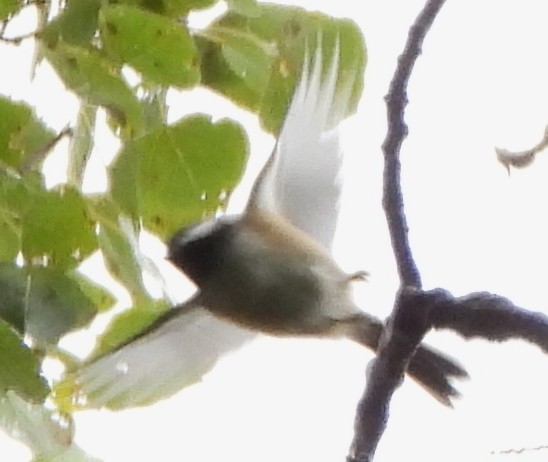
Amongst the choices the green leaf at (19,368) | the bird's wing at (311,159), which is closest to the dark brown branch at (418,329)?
→ the green leaf at (19,368)

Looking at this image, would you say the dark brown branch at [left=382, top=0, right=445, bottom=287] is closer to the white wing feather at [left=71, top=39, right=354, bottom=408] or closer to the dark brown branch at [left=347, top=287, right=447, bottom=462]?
the dark brown branch at [left=347, top=287, right=447, bottom=462]

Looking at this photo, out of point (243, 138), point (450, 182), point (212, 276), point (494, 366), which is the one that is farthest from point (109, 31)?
point (450, 182)

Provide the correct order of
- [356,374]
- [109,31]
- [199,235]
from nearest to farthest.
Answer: [109,31]
[199,235]
[356,374]

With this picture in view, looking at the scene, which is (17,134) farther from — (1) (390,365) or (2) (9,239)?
(1) (390,365)

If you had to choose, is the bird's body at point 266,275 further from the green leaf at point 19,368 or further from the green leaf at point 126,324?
the green leaf at point 19,368

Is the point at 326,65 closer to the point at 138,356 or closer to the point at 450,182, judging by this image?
the point at 138,356

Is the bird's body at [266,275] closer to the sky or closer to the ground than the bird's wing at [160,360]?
closer to the sky
